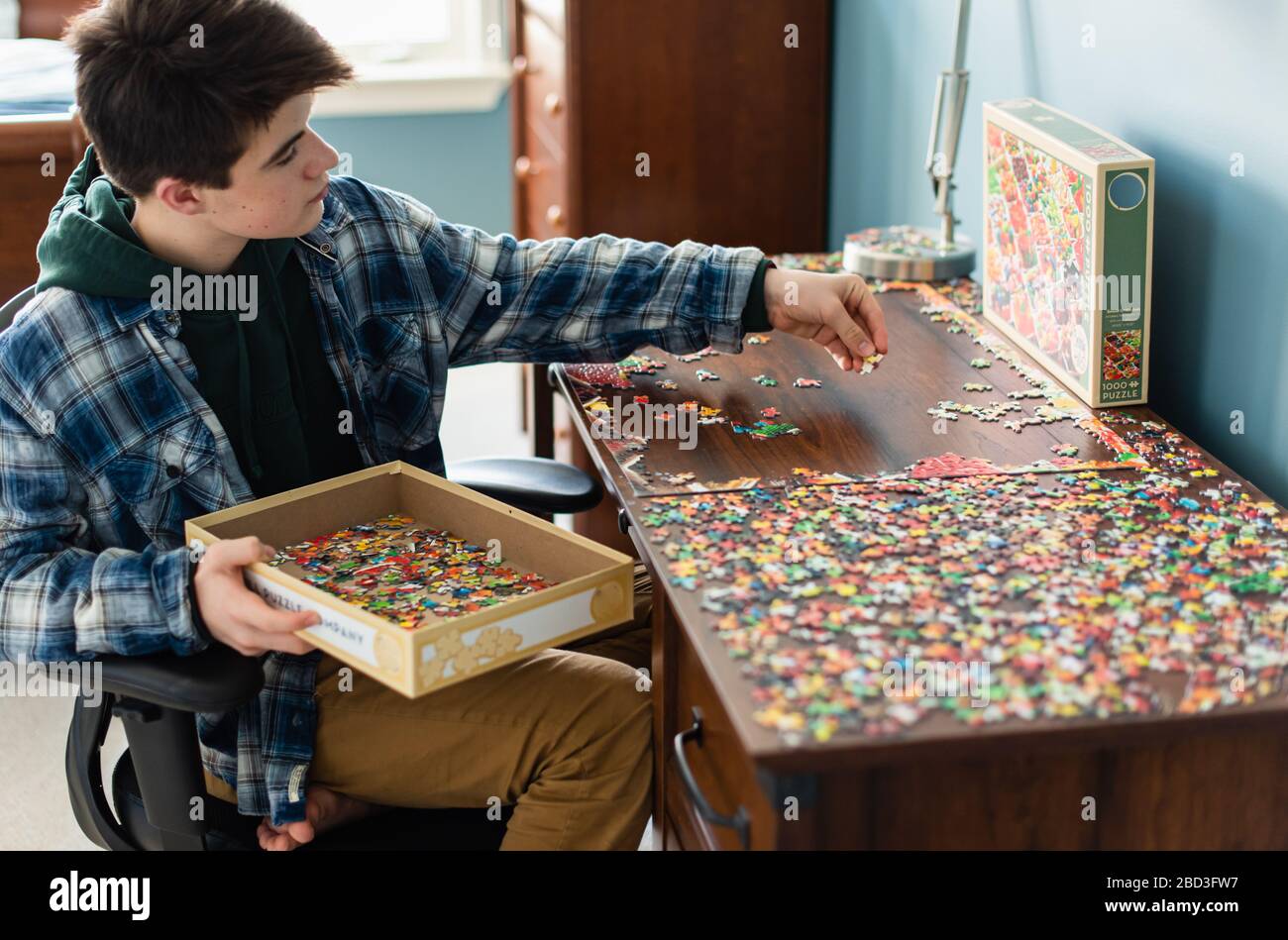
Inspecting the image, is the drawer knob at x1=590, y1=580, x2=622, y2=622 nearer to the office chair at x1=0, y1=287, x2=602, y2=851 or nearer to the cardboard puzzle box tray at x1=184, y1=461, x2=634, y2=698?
the cardboard puzzle box tray at x1=184, y1=461, x2=634, y2=698

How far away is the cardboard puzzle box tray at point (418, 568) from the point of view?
4.01ft

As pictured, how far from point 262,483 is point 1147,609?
967 millimetres

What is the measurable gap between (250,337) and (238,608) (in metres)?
0.42

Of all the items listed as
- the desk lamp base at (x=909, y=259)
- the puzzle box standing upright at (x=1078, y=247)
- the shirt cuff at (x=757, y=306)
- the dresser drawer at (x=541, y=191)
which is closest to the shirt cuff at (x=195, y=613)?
the shirt cuff at (x=757, y=306)

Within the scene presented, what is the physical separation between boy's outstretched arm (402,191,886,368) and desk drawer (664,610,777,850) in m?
0.51

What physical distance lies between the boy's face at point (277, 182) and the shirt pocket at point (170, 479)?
22 cm

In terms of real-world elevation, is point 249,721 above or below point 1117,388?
below

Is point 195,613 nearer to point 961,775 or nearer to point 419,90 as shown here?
point 961,775

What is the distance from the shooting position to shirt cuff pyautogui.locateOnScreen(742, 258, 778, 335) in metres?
1.75

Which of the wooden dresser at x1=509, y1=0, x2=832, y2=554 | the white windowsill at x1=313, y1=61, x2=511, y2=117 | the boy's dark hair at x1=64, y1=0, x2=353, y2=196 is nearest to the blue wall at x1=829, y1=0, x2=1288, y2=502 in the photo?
the wooden dresser at x1=509, y1=0, x2=832, y2=554

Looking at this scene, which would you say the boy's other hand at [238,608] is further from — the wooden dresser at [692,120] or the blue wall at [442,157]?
the blue wall at [442,157]

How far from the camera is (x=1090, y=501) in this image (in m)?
1.42
